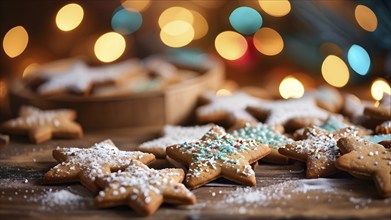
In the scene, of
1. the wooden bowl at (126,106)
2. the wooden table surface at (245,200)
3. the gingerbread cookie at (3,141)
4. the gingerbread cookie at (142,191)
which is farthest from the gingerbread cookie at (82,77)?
the gingerbread cookie at (142,191)

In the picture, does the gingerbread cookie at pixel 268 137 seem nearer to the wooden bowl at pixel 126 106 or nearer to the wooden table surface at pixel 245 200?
the wooden table surface at pixel 245 200

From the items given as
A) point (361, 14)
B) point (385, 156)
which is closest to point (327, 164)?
point (385, 156)

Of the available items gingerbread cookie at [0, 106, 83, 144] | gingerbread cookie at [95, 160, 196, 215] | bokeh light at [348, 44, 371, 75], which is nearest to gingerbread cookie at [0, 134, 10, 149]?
gingerbread cookie at [0, 106, 83, 144]

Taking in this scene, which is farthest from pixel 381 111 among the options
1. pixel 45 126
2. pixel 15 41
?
pixel 15 41

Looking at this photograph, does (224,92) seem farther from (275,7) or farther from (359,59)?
(275,7)

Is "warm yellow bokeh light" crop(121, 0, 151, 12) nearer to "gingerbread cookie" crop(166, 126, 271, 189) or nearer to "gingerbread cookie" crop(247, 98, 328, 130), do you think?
"gingerbread cookie" crop(247, 98, 328, 130)

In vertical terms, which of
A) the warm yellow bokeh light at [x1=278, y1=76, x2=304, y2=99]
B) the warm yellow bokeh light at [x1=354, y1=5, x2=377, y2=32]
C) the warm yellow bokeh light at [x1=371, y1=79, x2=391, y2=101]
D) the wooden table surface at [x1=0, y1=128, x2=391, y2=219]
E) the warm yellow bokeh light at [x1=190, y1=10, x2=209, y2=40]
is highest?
the warm yellow bokeh light at [x1=354, y1=5, x2=377, y2=32]
